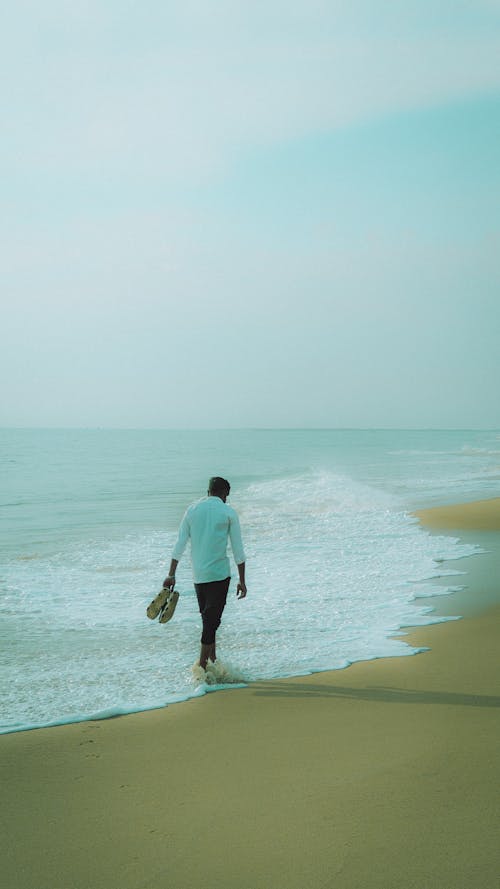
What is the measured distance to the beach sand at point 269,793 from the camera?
3607mm

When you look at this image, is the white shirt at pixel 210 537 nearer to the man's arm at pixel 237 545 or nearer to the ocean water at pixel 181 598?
the man's arm at pixel 237 545

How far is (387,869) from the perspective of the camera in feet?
11.7

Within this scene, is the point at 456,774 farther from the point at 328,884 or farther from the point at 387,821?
the point at 328,884

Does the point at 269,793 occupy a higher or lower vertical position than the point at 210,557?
lower

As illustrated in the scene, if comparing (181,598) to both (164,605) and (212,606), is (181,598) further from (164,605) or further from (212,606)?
(212,606)

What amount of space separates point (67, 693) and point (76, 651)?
156 cm

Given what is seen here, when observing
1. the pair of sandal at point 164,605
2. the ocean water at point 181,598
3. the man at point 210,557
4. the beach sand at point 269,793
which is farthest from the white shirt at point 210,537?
the beach sand at point 269,793

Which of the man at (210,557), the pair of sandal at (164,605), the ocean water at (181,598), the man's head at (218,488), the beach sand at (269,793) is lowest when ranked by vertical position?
the ocean water at (181,598)

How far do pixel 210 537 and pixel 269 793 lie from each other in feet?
9.40

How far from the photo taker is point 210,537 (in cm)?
696

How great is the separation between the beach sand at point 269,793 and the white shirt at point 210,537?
1095mm

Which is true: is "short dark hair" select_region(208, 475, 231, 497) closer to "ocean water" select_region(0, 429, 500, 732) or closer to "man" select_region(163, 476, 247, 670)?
"man" select_region(163, 476, 247, 670)

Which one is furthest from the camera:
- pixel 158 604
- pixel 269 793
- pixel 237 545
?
pixel 158 604

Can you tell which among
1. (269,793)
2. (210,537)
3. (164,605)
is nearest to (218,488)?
(210,537)
